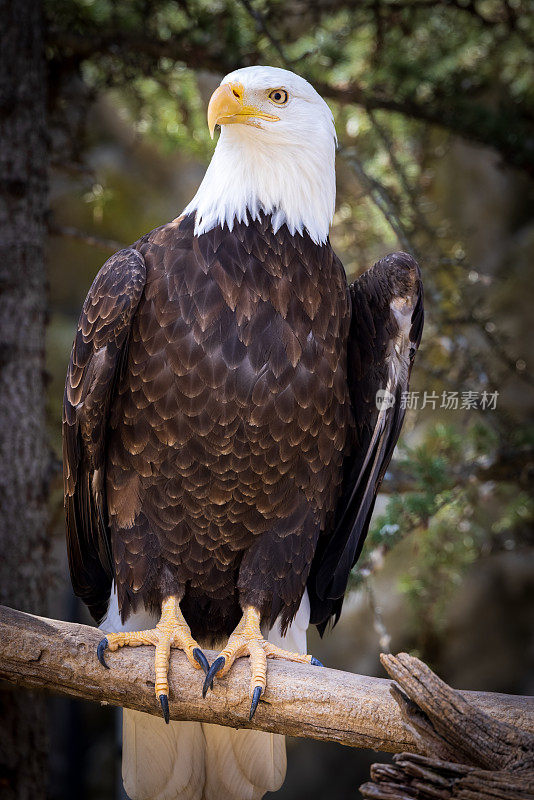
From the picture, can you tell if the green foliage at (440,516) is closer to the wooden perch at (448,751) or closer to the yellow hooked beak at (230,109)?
the wooden perch at (448,751)

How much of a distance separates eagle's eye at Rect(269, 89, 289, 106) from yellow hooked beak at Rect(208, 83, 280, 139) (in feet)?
0.21

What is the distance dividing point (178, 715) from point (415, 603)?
4.83ft

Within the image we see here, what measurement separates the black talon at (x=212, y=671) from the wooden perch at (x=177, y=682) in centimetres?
3

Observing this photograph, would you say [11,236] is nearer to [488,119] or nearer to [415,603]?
[488,119]

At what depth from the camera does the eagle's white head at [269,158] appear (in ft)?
7.69

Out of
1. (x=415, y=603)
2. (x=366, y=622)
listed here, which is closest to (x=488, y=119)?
(x=415, y=603)

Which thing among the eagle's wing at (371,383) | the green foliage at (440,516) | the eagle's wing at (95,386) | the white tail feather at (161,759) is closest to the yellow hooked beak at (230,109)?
the eagle's wing at (95,386)

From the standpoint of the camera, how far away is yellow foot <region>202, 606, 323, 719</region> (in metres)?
2.08

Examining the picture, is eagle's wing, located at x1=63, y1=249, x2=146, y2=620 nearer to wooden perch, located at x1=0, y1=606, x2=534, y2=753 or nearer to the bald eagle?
the bald eagle

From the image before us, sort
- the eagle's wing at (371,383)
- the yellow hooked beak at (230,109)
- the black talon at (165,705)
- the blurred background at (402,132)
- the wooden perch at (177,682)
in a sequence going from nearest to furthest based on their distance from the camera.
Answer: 1. the wooden perch at (177,682)
2. the black talon at (165,705)
3. the yellow hooked beak at (230,109)
4. the eagle's wing at (371,383)
5. the blurred background at (402,132)

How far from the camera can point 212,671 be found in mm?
2094

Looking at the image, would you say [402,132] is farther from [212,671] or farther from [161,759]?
[161,759]

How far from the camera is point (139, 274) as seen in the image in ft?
7.59

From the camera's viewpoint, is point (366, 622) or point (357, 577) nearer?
point (357, 577)
